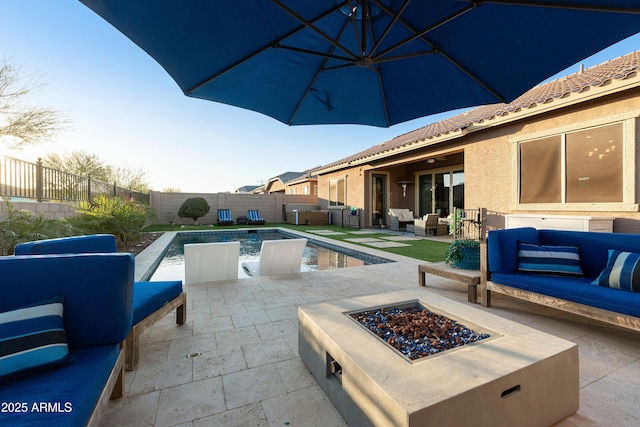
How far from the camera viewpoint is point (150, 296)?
101 inches

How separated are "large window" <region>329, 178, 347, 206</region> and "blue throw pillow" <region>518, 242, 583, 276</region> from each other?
483 inches

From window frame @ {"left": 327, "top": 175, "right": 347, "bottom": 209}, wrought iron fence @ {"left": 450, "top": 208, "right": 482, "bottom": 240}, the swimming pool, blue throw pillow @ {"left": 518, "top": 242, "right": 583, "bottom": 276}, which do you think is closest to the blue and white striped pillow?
the swimming pool

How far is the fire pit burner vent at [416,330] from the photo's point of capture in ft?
5.80

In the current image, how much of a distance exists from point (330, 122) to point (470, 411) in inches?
147

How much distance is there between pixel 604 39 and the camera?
2.54 m

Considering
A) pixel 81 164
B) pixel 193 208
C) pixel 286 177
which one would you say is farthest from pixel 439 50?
pixel 286 177

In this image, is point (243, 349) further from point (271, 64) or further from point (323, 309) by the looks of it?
point (271, 64)

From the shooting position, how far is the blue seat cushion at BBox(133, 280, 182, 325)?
2.35 m

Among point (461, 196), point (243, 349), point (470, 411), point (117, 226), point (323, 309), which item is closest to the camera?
Answer: point (470, 411)

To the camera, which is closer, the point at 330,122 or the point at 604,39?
the point at 604,39

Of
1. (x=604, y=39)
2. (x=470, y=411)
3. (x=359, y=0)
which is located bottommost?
(x=470, y=411)

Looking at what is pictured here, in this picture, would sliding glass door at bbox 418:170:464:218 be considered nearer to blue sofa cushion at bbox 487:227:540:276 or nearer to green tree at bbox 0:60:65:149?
blue sofa cushion at bbox 487:227:540:276

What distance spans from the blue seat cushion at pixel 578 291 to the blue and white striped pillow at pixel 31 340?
3956 mm

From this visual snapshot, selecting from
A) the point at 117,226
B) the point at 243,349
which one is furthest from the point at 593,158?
the point at 117,226
